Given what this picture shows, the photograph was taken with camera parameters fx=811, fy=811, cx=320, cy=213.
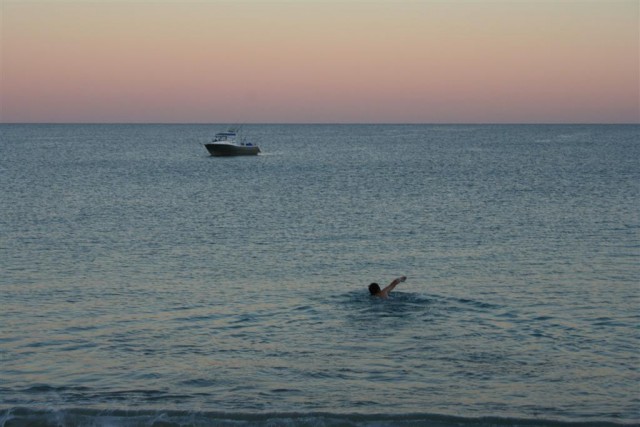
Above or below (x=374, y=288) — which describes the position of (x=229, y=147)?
above

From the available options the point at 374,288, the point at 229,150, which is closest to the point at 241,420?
the point at 374,288

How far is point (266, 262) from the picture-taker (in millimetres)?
30875

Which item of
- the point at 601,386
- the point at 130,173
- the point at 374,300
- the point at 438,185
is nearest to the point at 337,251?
the point at 374,300

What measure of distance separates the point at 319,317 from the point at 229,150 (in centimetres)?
9587

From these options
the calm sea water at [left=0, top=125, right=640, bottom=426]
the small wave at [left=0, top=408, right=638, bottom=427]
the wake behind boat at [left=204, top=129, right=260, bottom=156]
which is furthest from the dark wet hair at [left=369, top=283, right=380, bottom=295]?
the wake behind boat at [left=204, top=129, right=260, bottom=156]

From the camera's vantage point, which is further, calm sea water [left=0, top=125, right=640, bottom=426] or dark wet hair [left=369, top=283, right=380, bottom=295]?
dark wet hair [left=369, top=283, right=380, bottom=295]

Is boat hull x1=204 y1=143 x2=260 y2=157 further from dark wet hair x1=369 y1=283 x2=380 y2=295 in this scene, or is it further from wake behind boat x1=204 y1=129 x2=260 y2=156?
dark wet hair x1=369 y1=283 x2=380 y2=295

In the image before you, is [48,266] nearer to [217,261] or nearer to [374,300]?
[217,261]

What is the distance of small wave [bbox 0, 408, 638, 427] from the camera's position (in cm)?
1463

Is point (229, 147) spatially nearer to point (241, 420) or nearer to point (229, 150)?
point (229, 150)

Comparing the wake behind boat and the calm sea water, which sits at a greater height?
the wake behind boat

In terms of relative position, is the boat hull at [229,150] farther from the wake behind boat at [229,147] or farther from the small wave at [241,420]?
the small wave at [241,420]

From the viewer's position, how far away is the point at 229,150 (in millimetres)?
116688

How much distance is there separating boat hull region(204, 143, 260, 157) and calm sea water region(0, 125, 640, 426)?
216 feet
